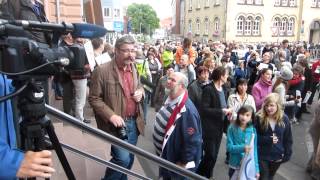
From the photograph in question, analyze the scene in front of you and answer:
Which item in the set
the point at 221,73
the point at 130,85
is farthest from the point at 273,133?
the point at 130,85

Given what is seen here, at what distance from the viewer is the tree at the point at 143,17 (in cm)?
8560

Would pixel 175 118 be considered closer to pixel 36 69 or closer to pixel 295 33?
pixel 36 69

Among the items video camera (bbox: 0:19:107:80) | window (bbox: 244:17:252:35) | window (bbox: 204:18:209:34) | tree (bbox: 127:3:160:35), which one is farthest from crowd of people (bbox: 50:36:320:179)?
tree (bbox: 127:3:160:35)

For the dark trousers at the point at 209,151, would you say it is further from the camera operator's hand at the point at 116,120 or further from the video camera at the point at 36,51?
the video camera at the point at 36,51

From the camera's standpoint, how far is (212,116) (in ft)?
15.5

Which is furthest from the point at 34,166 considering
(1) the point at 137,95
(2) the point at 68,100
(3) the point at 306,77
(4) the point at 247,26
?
(4) the point at 247,26

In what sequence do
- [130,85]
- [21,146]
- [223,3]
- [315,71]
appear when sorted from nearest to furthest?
[21,146] < [130,85] < [315,71] < [223,3]

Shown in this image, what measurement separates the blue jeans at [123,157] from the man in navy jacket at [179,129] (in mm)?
291

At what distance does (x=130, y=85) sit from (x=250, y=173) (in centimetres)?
162

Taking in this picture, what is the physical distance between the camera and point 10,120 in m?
1.63

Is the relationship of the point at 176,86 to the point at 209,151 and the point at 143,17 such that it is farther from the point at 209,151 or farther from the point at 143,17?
the point at 143,17

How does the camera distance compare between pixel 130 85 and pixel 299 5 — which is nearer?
pixel 130 85

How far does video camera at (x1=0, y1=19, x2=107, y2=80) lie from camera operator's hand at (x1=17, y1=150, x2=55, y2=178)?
0.32 metres

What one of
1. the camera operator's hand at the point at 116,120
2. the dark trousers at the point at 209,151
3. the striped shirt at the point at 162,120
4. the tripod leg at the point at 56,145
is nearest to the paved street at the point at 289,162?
the dark trousers at the point at 209,151
